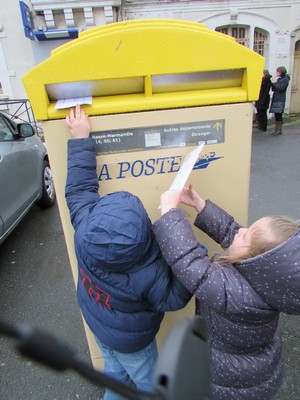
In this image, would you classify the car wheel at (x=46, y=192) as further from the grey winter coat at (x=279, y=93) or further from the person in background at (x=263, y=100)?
the person in background at (x=263, y=100)

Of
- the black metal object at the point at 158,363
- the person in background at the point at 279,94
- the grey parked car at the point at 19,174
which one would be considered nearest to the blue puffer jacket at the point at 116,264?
the black metal object at the point at 158,363

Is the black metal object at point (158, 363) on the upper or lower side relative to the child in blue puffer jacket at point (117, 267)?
upper

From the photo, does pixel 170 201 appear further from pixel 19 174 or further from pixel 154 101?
pixel 19 174

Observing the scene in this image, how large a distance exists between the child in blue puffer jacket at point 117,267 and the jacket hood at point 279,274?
269 millimetres

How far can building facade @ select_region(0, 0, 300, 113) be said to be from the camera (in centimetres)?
925

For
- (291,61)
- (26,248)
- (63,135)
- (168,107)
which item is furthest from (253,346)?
(291,61)

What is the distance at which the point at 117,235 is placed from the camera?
1.01m

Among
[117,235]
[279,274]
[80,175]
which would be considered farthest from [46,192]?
[279,274]

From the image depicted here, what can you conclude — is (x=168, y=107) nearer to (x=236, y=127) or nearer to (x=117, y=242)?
(x=236, y=127)

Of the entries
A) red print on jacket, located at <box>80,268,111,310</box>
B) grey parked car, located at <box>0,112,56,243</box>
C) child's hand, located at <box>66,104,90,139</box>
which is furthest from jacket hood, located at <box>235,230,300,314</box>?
grey parked car, located at <box>0,112,56,243</box>

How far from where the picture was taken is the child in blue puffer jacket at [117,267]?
1.03 m

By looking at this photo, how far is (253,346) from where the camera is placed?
124cm

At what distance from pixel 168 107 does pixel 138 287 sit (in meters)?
0.74

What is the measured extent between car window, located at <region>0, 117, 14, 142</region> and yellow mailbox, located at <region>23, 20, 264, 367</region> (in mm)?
2551
